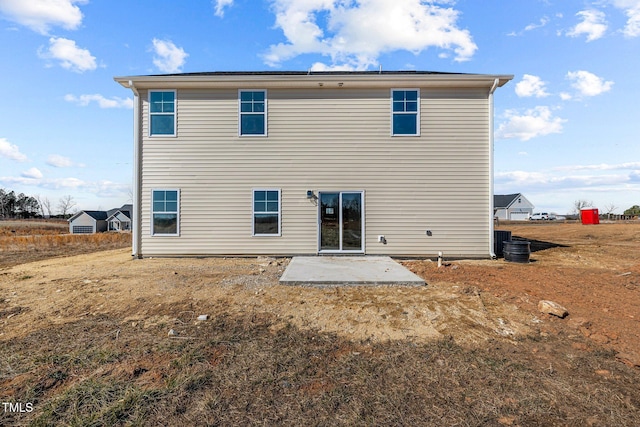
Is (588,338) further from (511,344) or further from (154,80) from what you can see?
(154,80)

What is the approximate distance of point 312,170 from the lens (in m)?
9.21

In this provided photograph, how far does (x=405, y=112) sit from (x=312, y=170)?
338 centimetres

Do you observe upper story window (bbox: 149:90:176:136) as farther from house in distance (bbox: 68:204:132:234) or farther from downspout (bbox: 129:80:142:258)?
house in distance (bbox: 68:204:132:234)

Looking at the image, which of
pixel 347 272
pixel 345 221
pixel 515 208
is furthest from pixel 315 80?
pixel 515 208

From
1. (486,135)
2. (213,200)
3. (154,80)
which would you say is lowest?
(213,200)

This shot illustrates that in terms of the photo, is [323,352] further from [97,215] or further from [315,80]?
[97,215]

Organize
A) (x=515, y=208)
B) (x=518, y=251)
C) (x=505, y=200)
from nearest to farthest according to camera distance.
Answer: (x=518, y=251) < (x=515, y=208) < (x=505, y=200)

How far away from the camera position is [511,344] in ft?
11.6

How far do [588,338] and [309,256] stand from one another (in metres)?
6.55

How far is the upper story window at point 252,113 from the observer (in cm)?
926

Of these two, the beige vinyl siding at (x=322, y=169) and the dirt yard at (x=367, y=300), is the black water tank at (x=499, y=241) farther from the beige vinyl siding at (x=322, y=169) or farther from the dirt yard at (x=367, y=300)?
the dirt yard at (x=367, y=300)

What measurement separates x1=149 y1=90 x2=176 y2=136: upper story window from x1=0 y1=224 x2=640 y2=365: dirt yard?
4354 mm

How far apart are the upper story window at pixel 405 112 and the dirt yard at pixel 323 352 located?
16.7ft

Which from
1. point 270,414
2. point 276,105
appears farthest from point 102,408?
point 276,105
